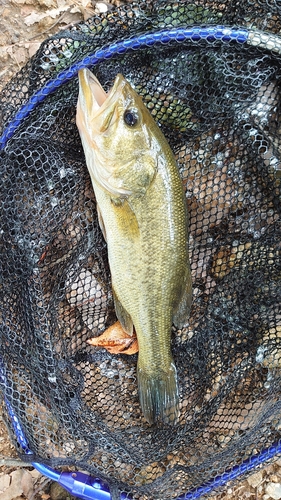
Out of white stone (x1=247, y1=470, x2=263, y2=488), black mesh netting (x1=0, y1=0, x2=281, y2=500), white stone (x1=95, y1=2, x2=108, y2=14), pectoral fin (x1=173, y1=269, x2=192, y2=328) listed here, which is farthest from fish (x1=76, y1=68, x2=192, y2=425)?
white stone (x1=95, y1=2, x2=108, y2=14)

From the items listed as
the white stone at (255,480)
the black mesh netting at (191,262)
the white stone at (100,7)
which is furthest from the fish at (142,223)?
the white stone at (100,7)

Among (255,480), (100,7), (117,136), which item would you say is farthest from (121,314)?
(100,7)

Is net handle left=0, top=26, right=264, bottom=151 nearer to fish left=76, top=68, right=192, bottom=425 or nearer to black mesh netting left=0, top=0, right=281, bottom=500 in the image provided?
black mesh netting left=0, top=0, right=281, bottom=500

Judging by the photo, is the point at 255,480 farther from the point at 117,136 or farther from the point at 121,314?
the point at 117,136

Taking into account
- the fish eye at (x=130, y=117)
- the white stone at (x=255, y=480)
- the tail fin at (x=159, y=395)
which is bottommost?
the white stone at (x=255, y=480)

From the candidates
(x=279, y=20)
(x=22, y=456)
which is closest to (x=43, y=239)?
(x=22, y=456)

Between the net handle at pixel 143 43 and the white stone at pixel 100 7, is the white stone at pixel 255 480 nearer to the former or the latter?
the net handle at pixel 143 43

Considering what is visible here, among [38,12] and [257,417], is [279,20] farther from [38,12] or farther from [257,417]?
[257,417]
